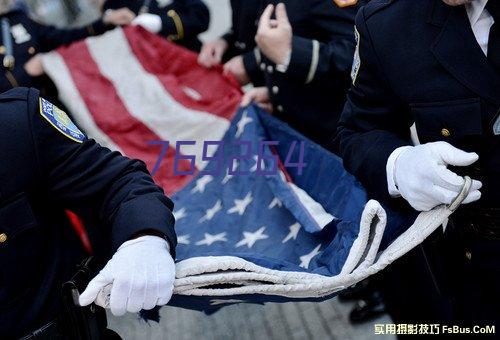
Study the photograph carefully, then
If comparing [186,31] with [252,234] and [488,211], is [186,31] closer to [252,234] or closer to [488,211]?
[252,234]

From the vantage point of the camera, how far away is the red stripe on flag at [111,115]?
223 centimetres

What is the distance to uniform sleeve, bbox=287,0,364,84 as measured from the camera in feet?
5.99

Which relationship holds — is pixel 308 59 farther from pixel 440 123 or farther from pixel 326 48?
pixel 440 123

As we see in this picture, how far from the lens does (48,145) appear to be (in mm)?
1220

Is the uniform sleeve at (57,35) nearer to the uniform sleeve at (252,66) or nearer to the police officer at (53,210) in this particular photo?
the uniform sleeve at (252,66)

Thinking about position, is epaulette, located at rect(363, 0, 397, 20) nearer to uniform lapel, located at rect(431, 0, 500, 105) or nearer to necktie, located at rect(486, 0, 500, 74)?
uniform lapel, located at rect(431, 0, 500, 105)

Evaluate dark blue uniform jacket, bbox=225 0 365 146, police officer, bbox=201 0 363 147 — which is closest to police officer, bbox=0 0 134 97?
dark blue uniform jacket, bbox=225 0 365 146

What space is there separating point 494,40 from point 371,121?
36 cm

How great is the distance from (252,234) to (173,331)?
404 millimetres

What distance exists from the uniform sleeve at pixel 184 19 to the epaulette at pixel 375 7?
1737mm

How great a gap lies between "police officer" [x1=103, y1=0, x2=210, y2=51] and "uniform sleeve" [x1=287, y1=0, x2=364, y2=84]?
Answer: 119cm

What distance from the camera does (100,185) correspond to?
1.25m

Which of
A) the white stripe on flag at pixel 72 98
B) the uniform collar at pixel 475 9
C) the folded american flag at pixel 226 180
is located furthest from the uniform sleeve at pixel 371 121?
the white stripe on flag at pixel 72 98

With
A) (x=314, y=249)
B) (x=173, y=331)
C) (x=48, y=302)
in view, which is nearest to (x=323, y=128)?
(x=314, y=249)
